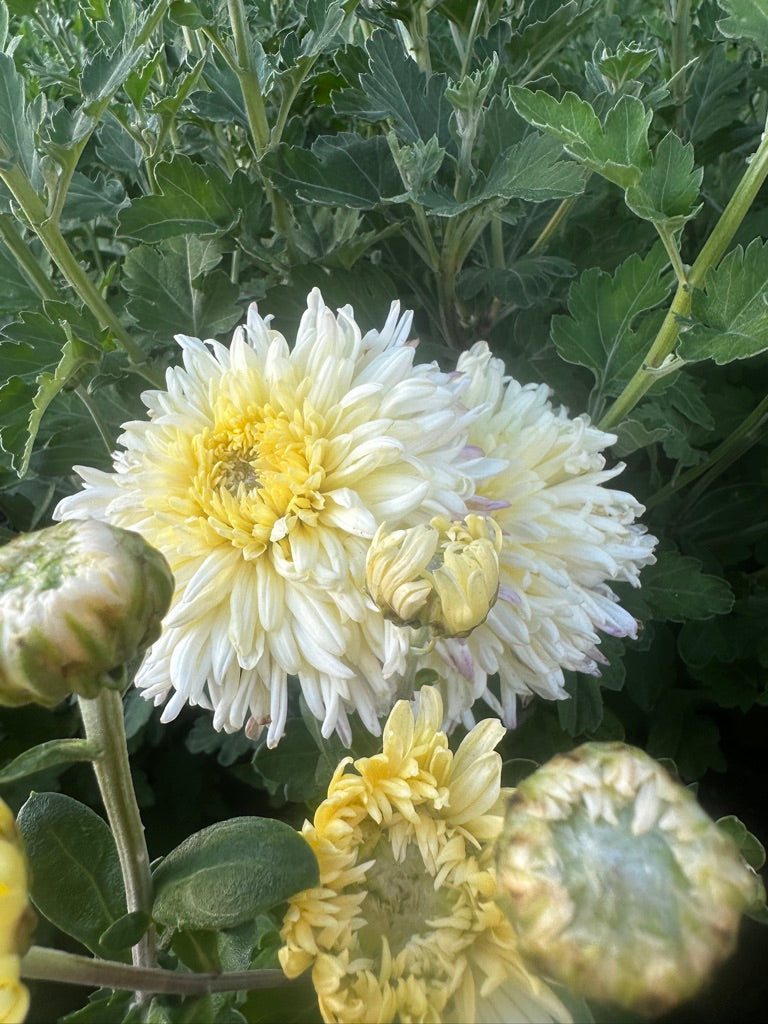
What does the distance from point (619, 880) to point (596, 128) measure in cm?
35

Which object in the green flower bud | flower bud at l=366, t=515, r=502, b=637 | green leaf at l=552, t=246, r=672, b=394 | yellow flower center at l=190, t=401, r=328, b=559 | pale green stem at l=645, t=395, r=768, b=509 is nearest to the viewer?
the green flower bud

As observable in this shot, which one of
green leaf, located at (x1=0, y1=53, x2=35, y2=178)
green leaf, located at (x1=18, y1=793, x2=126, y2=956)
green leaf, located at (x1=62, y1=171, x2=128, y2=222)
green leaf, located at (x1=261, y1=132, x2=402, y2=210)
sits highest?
green leaf, located at (x1=0, y1=53, x2=35, y2=178)

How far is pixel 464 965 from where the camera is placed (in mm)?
366

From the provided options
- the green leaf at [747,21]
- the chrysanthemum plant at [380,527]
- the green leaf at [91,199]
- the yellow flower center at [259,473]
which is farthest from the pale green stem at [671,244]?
the green leaf at [91,199]

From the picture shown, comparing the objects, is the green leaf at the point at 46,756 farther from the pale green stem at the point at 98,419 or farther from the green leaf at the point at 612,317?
the green leaf at the point at 612,317

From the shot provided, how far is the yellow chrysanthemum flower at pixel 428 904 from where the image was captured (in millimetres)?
353

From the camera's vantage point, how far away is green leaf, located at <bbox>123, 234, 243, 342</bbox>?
65 cm

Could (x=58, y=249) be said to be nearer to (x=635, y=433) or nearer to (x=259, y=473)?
(x=259, y=473)

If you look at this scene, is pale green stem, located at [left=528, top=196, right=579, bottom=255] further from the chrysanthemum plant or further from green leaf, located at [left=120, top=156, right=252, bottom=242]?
green leaf, located at [left=120, top=156, right=252, bottom=242]

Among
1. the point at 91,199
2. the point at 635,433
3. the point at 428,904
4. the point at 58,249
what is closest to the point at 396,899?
the point at 428,904

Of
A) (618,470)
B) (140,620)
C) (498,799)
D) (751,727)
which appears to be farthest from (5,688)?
(751,727)

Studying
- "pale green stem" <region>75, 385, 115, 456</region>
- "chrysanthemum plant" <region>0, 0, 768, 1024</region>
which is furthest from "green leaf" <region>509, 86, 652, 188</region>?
"pale green stem" <region>75, 385, 115, 456</region>

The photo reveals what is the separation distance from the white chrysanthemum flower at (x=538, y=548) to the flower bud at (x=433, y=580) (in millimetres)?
77

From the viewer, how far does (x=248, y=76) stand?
57 cm
